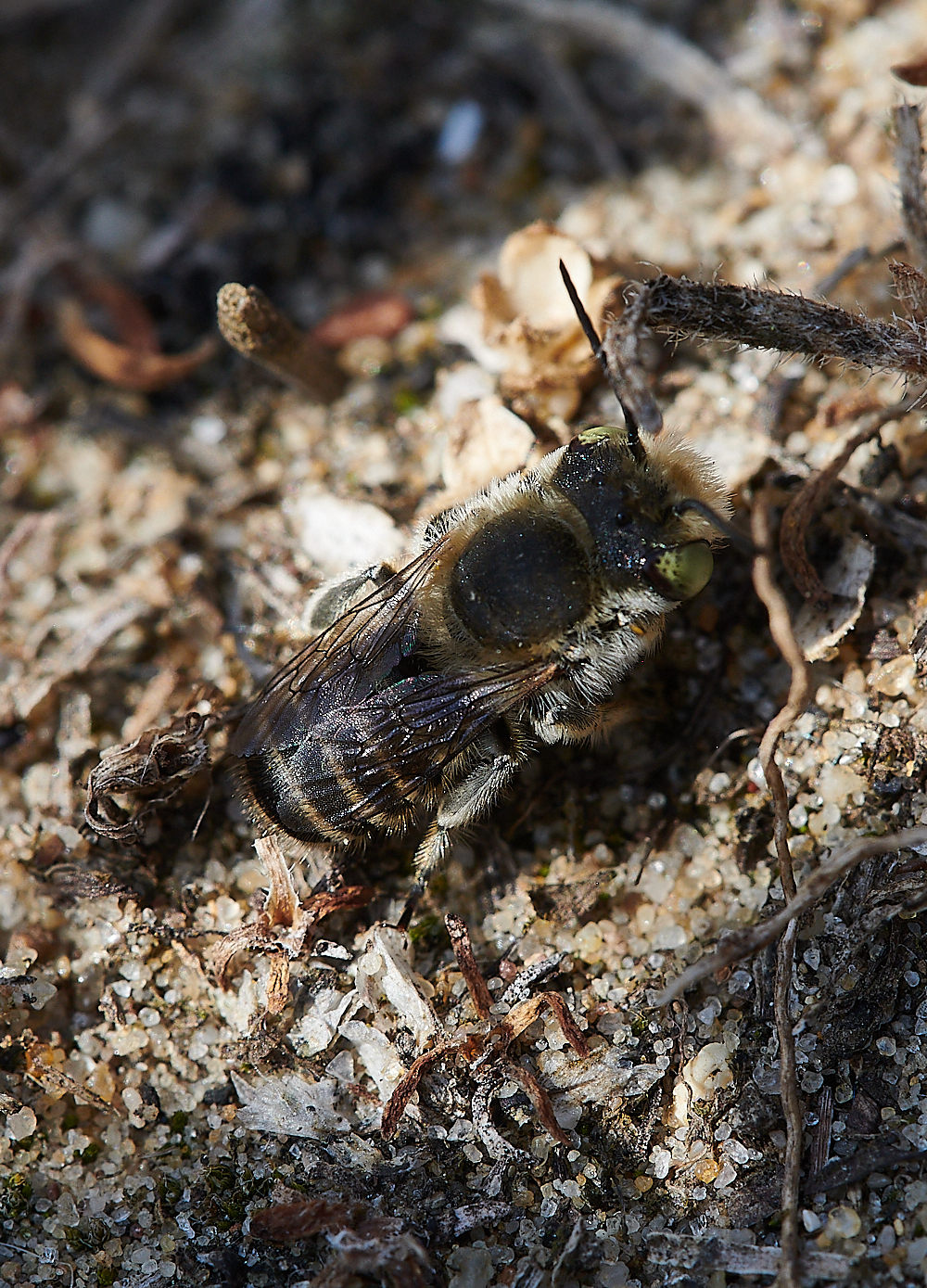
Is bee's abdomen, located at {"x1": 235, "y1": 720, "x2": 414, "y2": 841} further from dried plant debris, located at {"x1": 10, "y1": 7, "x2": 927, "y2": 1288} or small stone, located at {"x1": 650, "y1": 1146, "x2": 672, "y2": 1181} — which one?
small stone, located at {"x1": 650, "y1": 1146, "x2": 672, "y2": 1181}

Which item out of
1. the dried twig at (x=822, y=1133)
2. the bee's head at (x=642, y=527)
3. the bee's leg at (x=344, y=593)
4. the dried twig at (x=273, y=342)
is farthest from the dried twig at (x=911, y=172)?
the dried twig at (x=822, y=1133)

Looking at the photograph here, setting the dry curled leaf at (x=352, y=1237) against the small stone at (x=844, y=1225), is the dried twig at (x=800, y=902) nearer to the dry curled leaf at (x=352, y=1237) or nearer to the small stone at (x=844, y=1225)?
the small stone at (x=844, y=1225)

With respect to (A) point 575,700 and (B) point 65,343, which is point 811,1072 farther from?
(B) point 65,343

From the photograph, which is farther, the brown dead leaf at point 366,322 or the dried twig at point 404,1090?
the brown dead leaf at point 366,322

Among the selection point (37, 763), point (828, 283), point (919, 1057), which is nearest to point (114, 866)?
point (37, 763)

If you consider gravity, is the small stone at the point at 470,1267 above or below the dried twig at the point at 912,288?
below

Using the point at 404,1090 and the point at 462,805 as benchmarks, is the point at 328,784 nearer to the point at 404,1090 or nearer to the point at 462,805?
the point at 462,805
